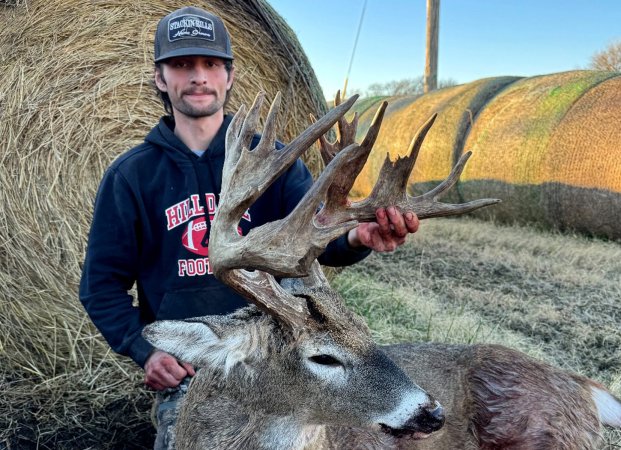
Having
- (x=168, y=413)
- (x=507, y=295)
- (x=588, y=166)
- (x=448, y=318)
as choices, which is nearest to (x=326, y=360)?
(x=168, y=413)

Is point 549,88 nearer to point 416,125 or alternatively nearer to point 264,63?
point 416,125

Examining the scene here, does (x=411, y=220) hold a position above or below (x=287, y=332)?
above

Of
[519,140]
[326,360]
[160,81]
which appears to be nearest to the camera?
[326,360]

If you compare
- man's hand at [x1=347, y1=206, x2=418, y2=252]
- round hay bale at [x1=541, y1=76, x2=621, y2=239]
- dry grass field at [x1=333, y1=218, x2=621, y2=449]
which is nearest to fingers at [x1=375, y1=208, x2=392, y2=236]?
man's hand at [x1=347, y1=206, x2=418, y2=252]

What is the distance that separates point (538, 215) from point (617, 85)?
1.84 meters

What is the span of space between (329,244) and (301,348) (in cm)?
87

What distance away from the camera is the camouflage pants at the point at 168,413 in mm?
2822

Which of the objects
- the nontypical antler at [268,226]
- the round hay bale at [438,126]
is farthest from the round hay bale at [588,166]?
the nontypical antler at [268,226]

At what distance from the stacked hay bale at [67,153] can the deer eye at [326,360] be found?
1.70m

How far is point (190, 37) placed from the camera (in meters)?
3.18

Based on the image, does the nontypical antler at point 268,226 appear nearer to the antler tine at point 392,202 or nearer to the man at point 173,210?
the antler tine at point 392,202

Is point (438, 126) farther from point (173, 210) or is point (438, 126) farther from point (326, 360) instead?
point (326, 360)

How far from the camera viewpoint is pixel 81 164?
437cm

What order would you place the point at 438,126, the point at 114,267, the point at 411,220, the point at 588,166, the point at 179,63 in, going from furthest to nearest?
the point at 438,126
the point at 588,166
the point at 179,63
the point at 114,267
the point at 411,220
